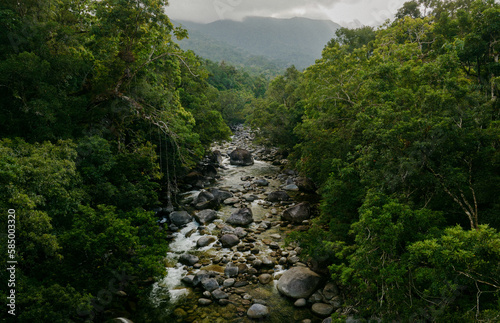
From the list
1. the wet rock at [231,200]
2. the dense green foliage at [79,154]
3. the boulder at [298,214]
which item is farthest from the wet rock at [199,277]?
the wet rock at [231,200]

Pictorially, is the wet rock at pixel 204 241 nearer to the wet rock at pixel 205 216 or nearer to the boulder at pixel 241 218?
the wet rock at pixel 205 216

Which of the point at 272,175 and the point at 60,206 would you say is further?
the point at 272,175

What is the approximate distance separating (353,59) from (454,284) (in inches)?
661

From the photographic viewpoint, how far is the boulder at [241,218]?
627 inches

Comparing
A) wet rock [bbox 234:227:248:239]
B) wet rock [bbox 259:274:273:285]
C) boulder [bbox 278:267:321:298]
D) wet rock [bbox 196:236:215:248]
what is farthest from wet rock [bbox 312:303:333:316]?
wet rock [bbox 196:236:215:248]

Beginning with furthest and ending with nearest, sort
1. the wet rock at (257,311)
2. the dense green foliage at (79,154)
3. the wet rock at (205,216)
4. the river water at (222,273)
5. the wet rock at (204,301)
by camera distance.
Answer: the wet rock at (205,216) < the wet rock at (204,301) < the river water at (222,273) < the wet rock at (257,311) < the dense green foliage at (79,154)

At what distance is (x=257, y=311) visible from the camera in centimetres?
898

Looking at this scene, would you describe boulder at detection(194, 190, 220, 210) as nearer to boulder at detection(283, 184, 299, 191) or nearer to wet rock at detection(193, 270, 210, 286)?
boulder at detection(283, 184, 299, 191)

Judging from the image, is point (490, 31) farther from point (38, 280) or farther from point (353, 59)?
point (38, 280)

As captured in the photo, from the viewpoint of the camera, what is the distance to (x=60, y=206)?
23.9 ft

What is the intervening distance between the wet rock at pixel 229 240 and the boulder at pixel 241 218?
1.91 meters

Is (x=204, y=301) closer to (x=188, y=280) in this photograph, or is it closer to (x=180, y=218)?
(x=188, y=280)

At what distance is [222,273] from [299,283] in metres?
3.45

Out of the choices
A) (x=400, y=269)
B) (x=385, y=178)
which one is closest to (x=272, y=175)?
(x=385, y=178)
